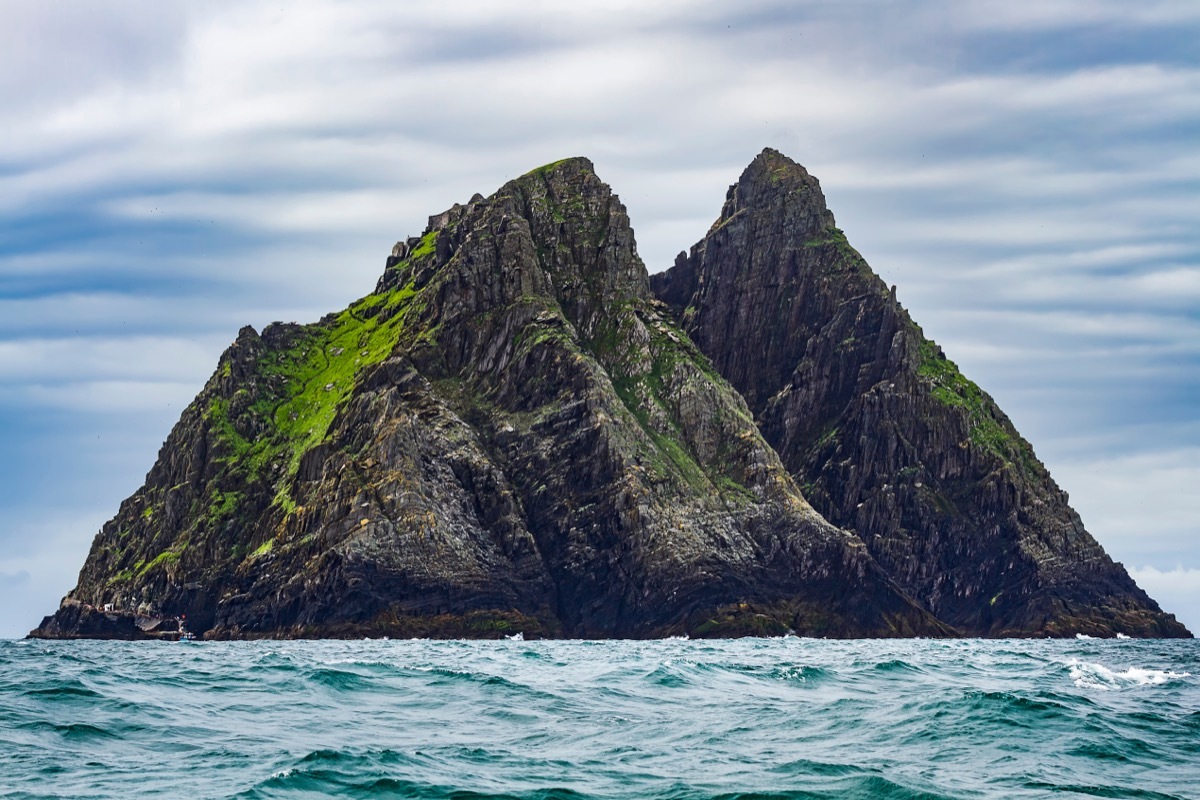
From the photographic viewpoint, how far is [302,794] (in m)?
32.8

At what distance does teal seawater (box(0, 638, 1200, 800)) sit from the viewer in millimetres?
34531

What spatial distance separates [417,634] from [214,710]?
15352 cm

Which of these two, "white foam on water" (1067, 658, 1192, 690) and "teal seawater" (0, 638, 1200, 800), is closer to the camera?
"teal seawater" (0, 638, 1200, 800)

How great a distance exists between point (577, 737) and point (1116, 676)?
4235 centimetres

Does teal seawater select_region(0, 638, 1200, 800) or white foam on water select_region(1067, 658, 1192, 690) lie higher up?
white foam on water select_region(1067, 658, 1192, 690)

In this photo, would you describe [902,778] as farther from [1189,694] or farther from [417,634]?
[417,634]

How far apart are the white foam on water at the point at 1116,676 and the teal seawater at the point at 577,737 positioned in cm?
185

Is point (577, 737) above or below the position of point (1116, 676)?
below

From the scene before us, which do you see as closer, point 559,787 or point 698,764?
point 559,787

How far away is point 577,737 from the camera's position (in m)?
43.2

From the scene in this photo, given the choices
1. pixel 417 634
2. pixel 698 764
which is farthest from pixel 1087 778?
pixel 417 634

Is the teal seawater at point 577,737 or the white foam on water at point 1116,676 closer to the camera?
the teal seawater at point 577,737

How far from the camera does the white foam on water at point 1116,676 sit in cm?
6750

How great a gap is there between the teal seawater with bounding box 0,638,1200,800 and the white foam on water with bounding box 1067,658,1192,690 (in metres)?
1.85
